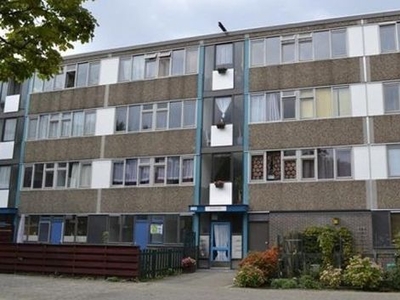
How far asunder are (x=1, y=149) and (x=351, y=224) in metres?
20.4

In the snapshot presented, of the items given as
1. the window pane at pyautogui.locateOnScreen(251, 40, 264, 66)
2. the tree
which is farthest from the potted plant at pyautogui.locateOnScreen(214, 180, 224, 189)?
the tree

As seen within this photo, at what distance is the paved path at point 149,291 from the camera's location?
14.7 meters

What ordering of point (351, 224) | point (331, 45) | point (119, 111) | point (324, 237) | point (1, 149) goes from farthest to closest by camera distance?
point (1, 149) < point (119, 111) < point (331, 45) < point (351, 224) < point (324, 237)

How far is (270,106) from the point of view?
26.0 m

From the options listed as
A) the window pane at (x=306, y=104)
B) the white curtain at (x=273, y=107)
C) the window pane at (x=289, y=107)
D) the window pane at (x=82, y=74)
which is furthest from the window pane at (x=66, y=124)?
the window pane at (x=306, y=104)

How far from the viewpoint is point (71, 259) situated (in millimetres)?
20406

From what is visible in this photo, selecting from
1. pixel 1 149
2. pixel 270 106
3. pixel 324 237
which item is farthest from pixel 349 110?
pixel 1 149

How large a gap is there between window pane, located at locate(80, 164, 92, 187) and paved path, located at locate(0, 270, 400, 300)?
967 centimetres

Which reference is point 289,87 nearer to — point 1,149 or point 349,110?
point 349,110

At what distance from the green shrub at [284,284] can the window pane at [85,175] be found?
48.1 feet

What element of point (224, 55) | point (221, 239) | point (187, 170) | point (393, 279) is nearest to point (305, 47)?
point (224, 55)

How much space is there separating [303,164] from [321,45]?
5725 millimetres

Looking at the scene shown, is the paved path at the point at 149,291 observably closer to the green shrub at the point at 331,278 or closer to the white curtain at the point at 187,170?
the green shrub at the point at 331,278

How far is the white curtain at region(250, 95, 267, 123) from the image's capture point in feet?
85.5
